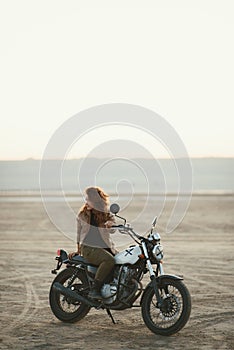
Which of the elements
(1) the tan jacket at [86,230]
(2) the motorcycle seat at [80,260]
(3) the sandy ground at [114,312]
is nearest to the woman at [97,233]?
(1) the tan jacket at [86,230]

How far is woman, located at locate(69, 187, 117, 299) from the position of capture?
9914 mm

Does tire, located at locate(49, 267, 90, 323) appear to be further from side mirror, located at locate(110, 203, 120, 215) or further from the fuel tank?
side mirror, located at locate(110, 203, 120, 215)

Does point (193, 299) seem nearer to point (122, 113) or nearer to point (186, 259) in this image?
point (122, 113)

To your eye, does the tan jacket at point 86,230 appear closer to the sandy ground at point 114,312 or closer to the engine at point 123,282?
the engine at point 123,282

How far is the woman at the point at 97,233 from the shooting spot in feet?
32.5

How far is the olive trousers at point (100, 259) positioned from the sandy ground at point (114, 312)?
0.73 meters

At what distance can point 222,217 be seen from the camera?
3306 centimetres

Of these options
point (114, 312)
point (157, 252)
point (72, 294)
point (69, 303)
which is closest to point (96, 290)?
point (72, 294)

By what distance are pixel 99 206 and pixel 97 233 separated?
36cm

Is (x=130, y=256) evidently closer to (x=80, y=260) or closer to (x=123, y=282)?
(x=123, y=282)

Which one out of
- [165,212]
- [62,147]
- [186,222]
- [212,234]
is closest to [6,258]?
[62,147]

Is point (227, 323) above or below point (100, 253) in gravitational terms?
below

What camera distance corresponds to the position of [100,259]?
995 centimetres

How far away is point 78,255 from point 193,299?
8.50ft
